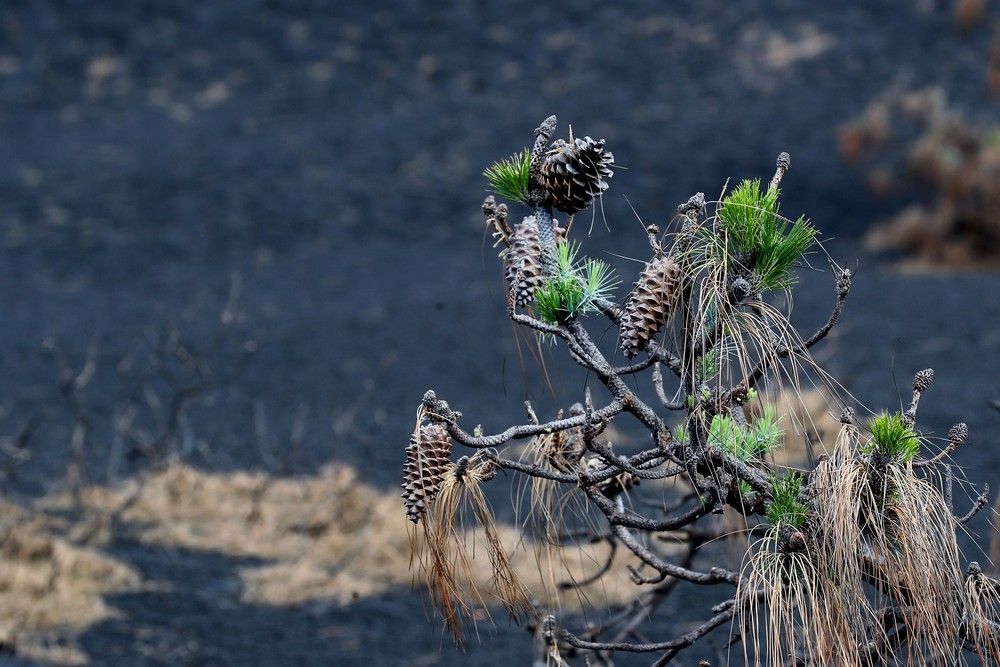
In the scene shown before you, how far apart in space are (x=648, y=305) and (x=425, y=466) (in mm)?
505

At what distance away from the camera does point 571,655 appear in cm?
364

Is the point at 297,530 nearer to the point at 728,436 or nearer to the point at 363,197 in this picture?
the point at 728,436

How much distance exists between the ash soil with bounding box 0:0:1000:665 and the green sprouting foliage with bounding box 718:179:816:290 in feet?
8.41

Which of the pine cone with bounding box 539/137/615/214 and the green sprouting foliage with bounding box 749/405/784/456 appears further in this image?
the green sprouting foliage with bounding box 749/405/784/456

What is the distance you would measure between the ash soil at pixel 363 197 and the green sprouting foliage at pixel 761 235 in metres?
2.56

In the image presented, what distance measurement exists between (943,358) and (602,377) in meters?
6.03

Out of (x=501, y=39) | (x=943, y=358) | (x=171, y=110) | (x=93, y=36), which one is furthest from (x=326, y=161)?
(x=943, y=358)

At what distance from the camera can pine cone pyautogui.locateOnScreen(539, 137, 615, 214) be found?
216 cm

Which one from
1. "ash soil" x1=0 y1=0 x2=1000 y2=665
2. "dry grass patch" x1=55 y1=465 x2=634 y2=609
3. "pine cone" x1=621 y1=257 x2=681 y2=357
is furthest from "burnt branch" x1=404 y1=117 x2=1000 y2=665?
"dry grass patch" x1=55 y1=465 x2=634 y2=609

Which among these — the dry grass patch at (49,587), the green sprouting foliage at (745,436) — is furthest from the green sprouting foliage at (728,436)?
the dry grass patch at (49,587)

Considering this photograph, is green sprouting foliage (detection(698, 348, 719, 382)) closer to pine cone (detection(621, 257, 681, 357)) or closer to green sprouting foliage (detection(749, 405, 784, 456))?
pine cone (detection(621, 257, 681, 357))

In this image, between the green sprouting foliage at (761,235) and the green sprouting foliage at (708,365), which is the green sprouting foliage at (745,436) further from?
the green sprouting foliage at (761,235)

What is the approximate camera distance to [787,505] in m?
2.10

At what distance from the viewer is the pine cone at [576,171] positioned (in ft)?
7.10
